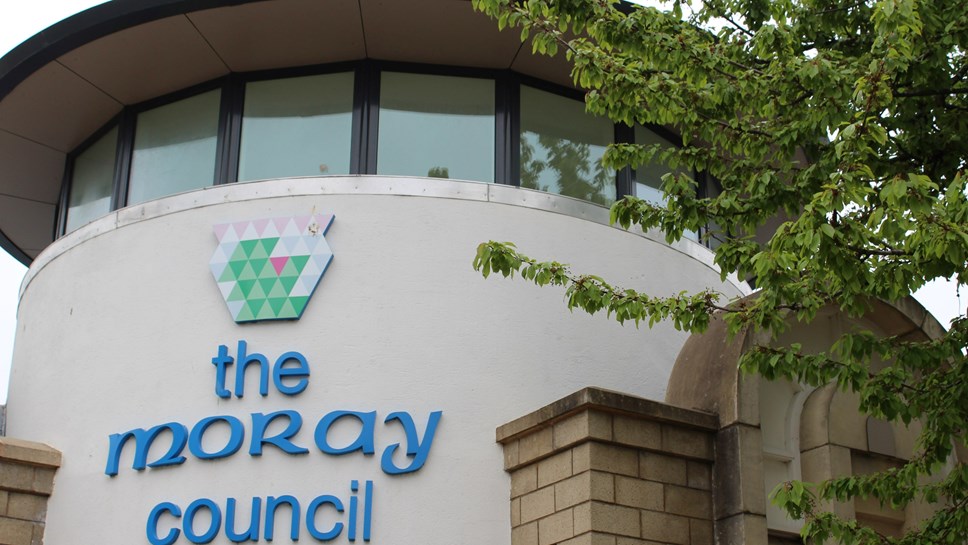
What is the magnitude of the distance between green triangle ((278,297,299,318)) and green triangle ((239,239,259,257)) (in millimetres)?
666

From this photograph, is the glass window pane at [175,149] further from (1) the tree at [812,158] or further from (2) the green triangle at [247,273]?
(1) the tree at [812,158]

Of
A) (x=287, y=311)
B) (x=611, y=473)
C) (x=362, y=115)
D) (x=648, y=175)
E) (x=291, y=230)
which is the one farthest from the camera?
(x=648, y=175)

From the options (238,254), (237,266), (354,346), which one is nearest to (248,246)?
(238,254)

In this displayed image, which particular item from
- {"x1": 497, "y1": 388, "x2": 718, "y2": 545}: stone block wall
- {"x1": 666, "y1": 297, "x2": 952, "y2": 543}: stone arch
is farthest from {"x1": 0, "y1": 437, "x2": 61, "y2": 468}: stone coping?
{"x1": 666, "y1": 297, "x2": 952, "y2": 543}: stone arch

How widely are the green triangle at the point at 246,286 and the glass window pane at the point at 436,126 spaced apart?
1.78 m

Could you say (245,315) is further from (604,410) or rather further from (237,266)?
(604,410)

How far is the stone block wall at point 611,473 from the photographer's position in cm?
1091

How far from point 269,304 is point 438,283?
159 centimetres

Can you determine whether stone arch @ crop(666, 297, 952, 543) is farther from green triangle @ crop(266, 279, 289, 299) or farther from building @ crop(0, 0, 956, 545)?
green triangle @ crop(266, 279, 289, 299)

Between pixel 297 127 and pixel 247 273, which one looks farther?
pixel 297 127

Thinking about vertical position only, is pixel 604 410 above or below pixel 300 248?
below

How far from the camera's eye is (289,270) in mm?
12453

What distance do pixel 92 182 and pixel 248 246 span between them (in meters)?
3.37

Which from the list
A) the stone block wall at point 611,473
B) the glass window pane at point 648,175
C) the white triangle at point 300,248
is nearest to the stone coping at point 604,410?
the stone block wall at point 611,473
